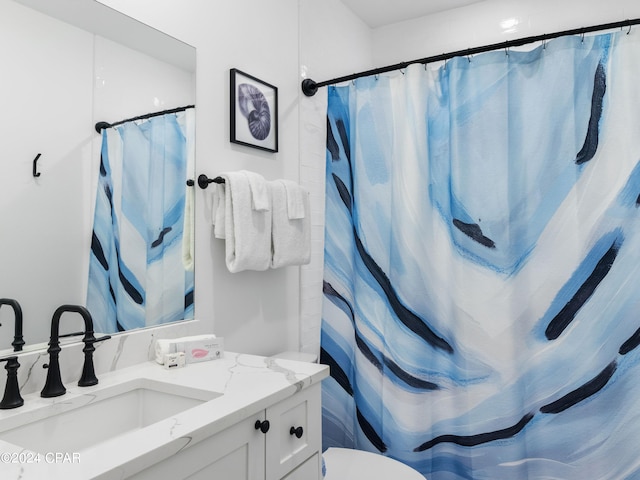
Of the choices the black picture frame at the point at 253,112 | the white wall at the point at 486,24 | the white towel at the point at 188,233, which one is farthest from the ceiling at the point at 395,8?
the white towel at the point at 188,233

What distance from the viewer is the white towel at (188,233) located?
4.99ft

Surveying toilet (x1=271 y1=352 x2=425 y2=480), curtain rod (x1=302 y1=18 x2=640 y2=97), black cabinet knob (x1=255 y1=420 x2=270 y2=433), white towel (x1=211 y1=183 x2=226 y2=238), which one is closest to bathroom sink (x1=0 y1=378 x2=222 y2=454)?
black cabinet knob (x1=255 y1=420 x2=270 y2=433)

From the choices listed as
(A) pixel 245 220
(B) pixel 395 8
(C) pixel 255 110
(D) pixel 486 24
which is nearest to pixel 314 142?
(C) pixel 255 110

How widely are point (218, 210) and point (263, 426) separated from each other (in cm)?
80

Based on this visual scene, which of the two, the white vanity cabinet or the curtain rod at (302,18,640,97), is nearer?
the white vanity cabinet

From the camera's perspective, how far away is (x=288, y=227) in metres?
1.76

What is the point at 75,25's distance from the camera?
1.21 metres

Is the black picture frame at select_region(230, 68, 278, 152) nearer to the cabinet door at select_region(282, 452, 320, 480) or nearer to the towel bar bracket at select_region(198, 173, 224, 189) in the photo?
the towel bar bracket at select_region(198, 173, 224, 189)

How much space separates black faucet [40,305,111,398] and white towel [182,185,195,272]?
43 cm

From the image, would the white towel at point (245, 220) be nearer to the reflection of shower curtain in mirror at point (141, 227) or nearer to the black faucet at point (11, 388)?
the reflection of shower curtain in mirror at point (141, 227)

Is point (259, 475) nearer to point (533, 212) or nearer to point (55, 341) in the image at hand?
point (55, 341)

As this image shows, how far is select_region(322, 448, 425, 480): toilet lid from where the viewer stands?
1623 millimetres

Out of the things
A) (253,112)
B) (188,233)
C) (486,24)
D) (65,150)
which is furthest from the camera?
(486,24)

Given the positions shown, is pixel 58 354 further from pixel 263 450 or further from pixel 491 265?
pixel 491 265
